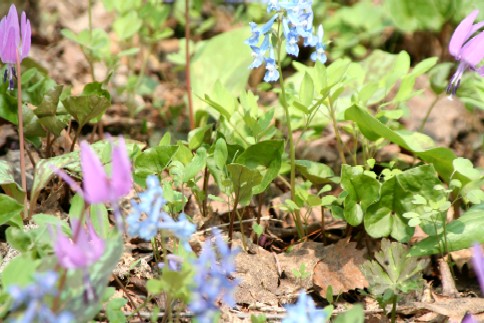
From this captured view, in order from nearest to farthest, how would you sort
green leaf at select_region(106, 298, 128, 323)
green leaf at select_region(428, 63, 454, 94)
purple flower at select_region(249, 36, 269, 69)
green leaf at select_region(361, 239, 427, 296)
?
green leaf at select_region(106, 298, 128, 323) < green leaf at select_region(361, 239, 427, 296) < purple flower at select_region(249, 36, 269, 69) < green leaf at select_region(428, 63, 454, 94)

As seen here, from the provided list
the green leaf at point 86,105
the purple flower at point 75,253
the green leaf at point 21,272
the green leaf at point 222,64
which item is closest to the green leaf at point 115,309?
the green leaf at point 21,272

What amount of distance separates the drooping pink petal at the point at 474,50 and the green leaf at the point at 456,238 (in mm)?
557

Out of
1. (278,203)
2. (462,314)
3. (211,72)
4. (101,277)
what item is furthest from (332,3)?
(101,277)

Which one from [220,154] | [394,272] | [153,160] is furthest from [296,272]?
[153,160]

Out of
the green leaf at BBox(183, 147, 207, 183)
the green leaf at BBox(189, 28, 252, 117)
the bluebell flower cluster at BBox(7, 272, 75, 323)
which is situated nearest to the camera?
the bluebell flower cluster at BBox(7, 272, 75, 323)

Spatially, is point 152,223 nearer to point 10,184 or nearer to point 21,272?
point 21,272

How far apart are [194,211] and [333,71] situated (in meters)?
0.83

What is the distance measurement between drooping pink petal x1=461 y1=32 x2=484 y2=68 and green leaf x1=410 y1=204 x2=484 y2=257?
0.56 metres

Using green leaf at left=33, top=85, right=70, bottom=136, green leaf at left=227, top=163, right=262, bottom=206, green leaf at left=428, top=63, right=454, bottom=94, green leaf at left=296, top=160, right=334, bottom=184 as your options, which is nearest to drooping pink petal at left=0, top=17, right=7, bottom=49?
green leaf at left=33, top=85, right=70, bottom=136

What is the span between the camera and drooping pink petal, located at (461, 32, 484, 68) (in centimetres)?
251

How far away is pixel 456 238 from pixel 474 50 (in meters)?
0.68

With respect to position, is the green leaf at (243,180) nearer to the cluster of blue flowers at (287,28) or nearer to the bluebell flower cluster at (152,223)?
the cluster of blue flowers at (287,28)

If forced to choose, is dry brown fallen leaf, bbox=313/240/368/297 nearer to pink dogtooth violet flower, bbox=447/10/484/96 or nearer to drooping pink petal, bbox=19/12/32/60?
pink dogtooth violet flower, bbox=447/10/484/96

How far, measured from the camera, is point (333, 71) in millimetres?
2625
